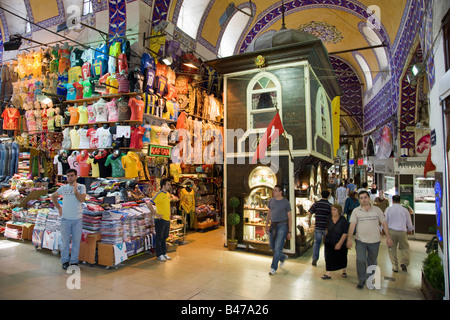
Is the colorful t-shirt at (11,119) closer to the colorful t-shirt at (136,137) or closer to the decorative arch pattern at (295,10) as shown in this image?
the colorful t-shirt at (136,137)

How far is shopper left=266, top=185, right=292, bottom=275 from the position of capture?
5633 millimetres

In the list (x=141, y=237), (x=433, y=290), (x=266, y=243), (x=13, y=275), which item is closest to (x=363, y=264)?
(x=433, y=290)

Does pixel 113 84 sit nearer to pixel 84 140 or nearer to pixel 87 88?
pixel 87 88

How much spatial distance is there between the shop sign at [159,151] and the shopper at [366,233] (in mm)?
5566

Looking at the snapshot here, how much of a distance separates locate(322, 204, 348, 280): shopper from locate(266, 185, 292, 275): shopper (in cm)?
74

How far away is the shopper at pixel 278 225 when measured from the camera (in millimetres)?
5633

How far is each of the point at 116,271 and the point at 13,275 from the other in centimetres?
175

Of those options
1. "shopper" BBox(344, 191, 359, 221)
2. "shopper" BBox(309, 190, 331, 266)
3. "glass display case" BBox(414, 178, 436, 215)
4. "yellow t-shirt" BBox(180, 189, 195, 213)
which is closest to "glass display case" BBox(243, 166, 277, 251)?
"shopper" BBox(309, 190, 331, 266)

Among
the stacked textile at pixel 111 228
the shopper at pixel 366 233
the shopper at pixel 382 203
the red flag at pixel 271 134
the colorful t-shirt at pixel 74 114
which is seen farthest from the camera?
the colorful t-shirt at pixel 74 114

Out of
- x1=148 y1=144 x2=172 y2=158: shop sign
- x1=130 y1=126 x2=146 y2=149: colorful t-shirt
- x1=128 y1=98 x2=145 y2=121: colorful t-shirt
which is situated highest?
x1=128 y1=98 x2=145 y2=121: colorful t-shirt

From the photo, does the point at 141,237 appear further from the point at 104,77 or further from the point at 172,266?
the point at 104,77

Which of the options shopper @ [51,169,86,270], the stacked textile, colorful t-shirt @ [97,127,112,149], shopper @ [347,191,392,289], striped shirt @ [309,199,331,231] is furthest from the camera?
colorful t-shirt @ [97,127,112,149]

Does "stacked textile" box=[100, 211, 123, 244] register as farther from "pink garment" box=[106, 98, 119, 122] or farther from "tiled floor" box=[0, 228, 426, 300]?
"pink garment" box=[106, 98, 119, 122]

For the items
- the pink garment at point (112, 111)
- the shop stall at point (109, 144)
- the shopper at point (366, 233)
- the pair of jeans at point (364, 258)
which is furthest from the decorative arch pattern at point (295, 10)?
the pair of jeans at point (364, 258)
